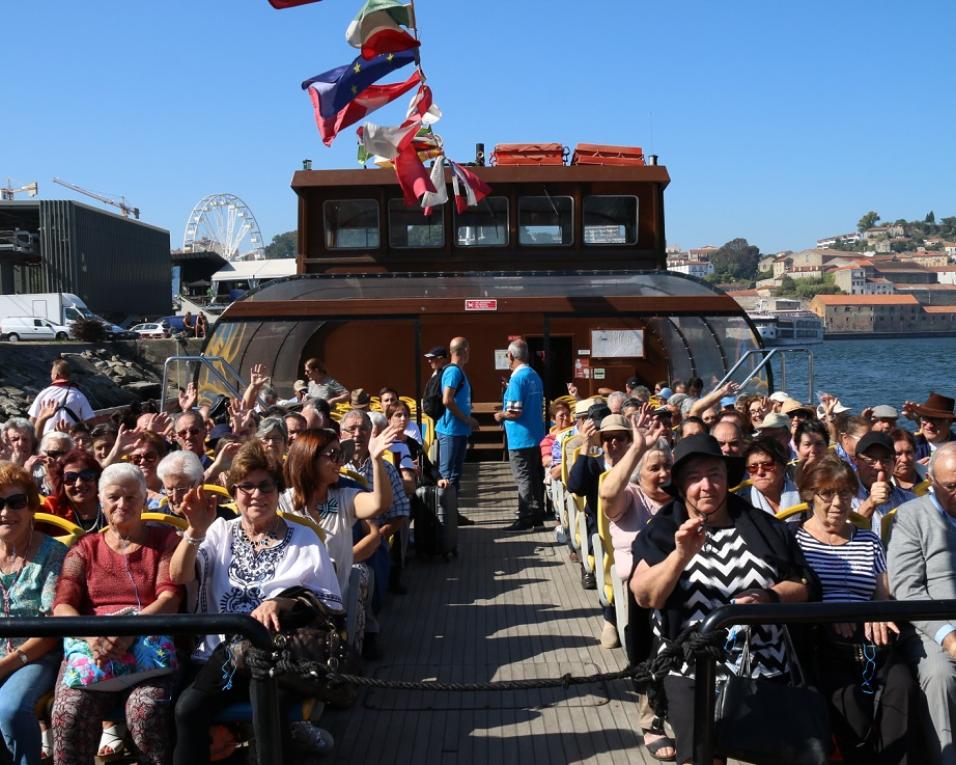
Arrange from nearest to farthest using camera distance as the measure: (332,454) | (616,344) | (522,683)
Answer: (522,683), (332,454), (616,344)

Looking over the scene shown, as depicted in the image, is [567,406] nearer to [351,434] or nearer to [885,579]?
[351,434]

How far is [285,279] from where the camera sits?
1134 cm

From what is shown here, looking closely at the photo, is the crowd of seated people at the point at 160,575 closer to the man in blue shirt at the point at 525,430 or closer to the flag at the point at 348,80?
the man in blue shirt at the point at 525,430

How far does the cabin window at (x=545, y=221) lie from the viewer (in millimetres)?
13352

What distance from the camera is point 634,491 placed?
Result: 5047mm

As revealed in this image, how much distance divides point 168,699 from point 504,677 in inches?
79.5

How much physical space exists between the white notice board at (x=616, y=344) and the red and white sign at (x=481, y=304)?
8.15 ft

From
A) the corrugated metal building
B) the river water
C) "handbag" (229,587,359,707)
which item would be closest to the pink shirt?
"handbag" (229,587,359,707)

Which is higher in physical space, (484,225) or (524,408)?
(484,225)

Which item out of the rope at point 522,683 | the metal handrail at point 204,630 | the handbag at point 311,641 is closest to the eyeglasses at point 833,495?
the rope at point 522,683

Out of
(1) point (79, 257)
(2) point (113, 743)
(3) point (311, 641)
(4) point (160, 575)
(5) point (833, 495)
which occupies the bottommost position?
(2) point (113, 743)

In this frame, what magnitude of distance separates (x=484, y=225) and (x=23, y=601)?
10082 millimetres

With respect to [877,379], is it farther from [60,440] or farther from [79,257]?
[60,440]

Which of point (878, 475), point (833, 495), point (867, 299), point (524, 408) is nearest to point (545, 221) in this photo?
point (524, 408)
